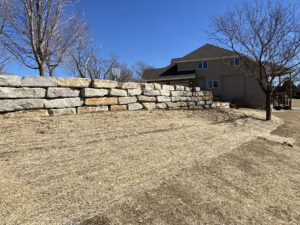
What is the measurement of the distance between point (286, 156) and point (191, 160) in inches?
94.6

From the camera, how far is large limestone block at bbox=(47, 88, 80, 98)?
4.23 metres

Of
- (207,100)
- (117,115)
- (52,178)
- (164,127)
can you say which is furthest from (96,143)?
(207,100)

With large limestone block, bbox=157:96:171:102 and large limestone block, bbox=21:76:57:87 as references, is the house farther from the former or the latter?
large limestone block, bbox=21:76:57:87

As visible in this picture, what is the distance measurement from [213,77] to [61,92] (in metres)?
17.6

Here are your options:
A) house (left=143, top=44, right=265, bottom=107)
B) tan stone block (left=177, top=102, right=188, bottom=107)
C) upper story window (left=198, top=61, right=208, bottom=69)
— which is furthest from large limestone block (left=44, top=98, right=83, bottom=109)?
upper story window (left=198, top=61, right=208, bottom=69)

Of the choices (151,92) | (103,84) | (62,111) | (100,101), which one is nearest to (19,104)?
(62,111)

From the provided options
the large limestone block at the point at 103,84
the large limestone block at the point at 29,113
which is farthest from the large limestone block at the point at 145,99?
the large limestone block at the point at 29,113

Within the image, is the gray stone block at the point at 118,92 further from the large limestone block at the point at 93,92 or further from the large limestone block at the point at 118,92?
the large limestone block at the point at 93,92

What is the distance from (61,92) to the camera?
439 cm

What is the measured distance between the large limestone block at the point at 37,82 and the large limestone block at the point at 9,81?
94mm

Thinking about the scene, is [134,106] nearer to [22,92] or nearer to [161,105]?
[161,105]

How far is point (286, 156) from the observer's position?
13.0ft

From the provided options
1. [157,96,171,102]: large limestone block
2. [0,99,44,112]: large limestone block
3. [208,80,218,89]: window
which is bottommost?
[157,96,171,102]: large limestone block

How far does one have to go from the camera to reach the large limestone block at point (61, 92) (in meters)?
4.23
